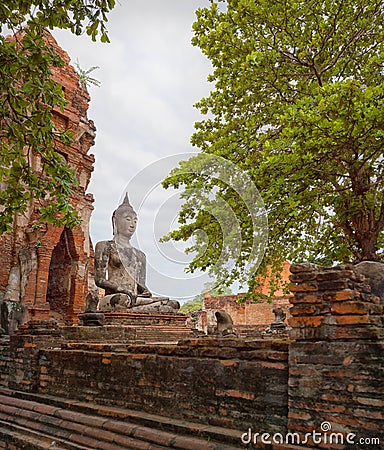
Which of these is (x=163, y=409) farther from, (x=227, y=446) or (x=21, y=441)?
(x=21, y=441)

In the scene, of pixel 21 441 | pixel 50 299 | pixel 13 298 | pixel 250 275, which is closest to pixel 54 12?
pixel 21 441

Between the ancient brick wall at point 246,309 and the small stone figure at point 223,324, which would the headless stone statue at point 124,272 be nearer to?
the small stone figure at point 223,324

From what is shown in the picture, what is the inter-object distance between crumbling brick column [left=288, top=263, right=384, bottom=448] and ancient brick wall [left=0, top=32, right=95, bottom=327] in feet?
28.6

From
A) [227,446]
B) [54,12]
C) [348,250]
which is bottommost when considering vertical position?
[227,446]

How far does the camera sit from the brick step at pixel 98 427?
3.18 m

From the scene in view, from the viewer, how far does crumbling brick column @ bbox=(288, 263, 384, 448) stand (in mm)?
2561

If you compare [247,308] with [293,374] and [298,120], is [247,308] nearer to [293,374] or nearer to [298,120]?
[298,120]

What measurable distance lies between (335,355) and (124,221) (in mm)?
8979

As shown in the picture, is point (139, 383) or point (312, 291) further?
point (139, 383)

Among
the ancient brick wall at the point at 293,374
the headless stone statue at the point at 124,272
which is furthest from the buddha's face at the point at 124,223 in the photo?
the ancient brick wall at the point at 293,374

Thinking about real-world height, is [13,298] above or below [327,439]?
above

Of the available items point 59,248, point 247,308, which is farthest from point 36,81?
point 247,308

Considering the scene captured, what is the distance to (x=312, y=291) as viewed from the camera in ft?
9.55

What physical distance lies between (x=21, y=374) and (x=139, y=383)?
2.20 meters
